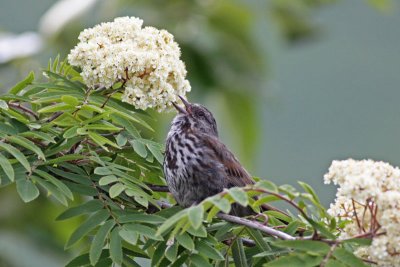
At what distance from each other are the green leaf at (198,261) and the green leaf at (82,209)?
1.44 feet

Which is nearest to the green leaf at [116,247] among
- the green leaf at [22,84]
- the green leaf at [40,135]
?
the green leaf at [40,135]

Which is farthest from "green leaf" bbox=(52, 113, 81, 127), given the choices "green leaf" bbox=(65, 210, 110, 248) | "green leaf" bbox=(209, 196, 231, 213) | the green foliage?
"green leaf" bbox=(209, 196, 231, 213)

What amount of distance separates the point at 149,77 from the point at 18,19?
6.94m

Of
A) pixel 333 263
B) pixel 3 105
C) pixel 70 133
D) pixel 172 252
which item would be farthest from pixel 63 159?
pixel 333 263

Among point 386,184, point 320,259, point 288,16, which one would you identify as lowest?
point 320,259

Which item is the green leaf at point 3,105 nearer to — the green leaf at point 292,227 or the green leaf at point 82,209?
the green leaf at point 82,209

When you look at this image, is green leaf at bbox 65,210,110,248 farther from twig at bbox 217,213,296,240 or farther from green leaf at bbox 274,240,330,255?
green leaf at bbox 274,240,330,255

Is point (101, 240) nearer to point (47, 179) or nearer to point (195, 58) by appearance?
point (47, 179)

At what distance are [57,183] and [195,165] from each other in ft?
3.83

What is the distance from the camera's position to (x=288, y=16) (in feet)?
20.4

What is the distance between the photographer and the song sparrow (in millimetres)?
4410

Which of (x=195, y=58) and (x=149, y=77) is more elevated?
(x=195, y=58)

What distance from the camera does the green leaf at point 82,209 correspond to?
368 centimetres

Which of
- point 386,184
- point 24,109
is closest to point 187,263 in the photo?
point 386,184
